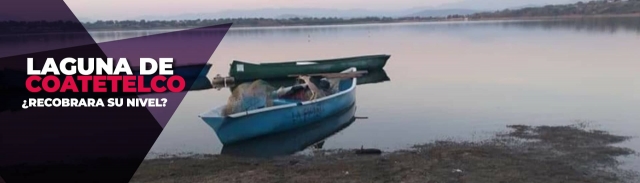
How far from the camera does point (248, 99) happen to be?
13750 millimetres

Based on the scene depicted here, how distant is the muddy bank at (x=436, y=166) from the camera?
29.0ft

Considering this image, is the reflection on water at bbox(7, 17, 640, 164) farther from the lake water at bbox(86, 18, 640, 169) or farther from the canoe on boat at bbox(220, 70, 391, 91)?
the canoe on boat at bbox(220, 70, 391, 91)

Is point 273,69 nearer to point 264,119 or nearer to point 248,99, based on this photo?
point 248,99

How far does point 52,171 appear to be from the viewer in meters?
10.1

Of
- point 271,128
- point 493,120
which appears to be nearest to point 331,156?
point 271,128

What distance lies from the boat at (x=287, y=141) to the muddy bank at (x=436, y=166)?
1095 millimetres

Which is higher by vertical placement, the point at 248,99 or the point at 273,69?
the point at 248,99

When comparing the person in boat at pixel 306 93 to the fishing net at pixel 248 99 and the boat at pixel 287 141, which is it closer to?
the boat at pixel 287 141

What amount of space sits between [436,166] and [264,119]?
5192mm

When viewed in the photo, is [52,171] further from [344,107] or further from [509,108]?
[509,108]

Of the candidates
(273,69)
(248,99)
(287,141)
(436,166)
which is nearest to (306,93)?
(248,99)

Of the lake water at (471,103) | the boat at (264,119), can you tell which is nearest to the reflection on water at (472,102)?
the lake water at (471,103)

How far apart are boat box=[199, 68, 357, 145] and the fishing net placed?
251mm

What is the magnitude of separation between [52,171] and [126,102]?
36.6 ft
